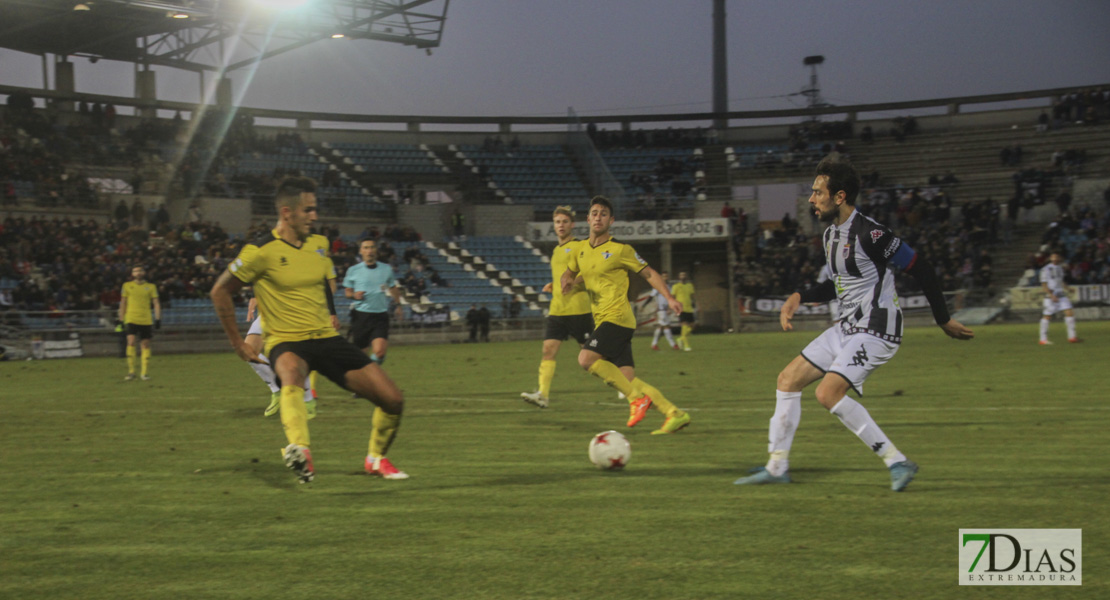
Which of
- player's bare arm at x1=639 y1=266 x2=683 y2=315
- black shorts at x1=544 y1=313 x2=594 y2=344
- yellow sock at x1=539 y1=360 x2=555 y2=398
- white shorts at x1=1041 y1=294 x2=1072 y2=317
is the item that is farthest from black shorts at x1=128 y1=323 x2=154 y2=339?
white shorts at x1=1041 y1=294 x2=1072 y2=317

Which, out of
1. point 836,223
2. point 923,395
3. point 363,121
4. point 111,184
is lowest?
point 923,395

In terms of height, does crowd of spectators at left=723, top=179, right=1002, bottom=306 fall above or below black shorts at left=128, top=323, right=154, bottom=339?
above

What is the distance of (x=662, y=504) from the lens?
6262mm

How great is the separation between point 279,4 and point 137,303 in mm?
20656

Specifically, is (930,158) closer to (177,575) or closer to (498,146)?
(498,146)

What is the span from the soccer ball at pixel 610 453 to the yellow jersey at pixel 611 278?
110 inches

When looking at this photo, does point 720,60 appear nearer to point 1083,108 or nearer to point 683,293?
point 1083,108

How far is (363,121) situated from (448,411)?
43.0 m

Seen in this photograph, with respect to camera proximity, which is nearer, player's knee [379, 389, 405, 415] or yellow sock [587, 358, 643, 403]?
player's knee [379, 389, 405, 415]

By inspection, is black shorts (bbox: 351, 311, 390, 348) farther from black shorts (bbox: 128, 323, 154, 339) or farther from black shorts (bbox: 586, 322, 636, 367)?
black shorts (bbox: 128, 323, 154, 339)

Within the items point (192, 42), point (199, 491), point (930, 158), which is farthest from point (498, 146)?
point (199, 491)

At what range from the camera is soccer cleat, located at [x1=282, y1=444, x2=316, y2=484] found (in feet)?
21.2

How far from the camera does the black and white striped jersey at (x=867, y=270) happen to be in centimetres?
633

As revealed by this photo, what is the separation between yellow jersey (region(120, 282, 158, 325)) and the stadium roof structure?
18.3 meters
